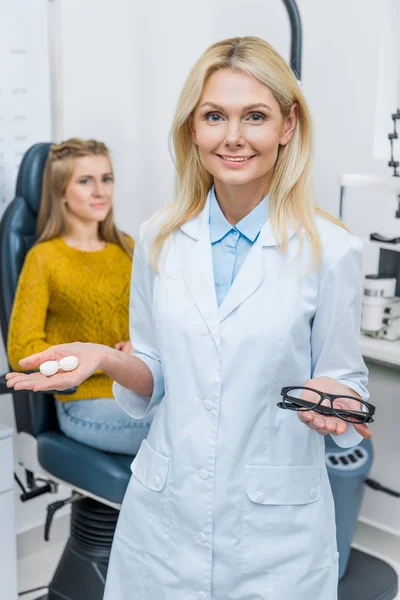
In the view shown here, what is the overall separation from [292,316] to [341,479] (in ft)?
4.06

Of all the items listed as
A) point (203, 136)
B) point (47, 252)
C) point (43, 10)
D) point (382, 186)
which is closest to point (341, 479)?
point (382, 186)

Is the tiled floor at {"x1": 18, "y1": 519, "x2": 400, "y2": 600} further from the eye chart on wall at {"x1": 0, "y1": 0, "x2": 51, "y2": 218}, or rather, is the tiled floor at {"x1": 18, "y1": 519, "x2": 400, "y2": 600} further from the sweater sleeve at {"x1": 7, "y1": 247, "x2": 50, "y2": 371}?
the eye chart on wall at {"x1": 0, "y1": 0, "x2": 51, "y2": 218}

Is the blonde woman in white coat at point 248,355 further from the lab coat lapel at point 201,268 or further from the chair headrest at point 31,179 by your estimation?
the chair headrest at point 31,179

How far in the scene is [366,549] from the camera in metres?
2.60

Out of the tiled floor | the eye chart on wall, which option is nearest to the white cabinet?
the tiled floor

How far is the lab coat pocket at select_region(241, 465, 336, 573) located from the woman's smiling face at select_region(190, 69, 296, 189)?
446 mm

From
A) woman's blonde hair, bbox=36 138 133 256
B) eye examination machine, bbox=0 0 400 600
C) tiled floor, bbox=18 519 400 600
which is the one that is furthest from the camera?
tiled floor, bbox=18 519 400 600

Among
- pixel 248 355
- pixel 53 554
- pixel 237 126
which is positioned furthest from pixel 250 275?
pixel 53 554

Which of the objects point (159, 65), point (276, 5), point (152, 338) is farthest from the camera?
point (159, 65)

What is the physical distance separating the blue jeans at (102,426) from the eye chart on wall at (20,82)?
0.67 meters

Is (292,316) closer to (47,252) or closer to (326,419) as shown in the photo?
(326,419)

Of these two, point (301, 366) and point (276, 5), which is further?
point (276, 5)

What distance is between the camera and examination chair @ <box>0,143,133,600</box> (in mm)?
1984

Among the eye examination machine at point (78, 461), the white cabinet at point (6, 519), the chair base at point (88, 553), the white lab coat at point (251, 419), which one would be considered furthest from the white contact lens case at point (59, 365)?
the chair base at point (88, 553)
